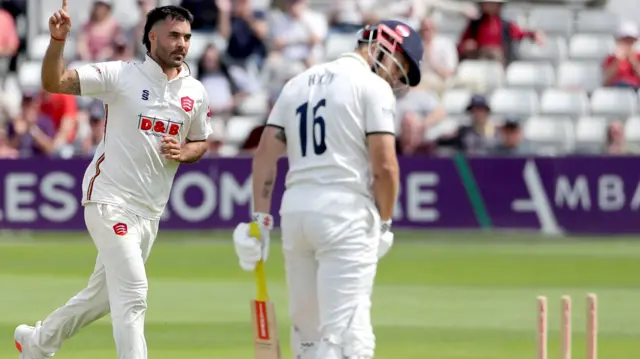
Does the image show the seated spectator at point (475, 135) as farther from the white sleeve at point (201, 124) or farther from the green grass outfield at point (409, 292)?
the white sleeve at point (201, 124)

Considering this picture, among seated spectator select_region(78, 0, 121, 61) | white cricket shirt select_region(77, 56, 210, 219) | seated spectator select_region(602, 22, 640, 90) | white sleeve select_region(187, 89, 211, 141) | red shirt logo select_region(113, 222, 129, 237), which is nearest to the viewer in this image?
red shirt logo select_region(113, 222, 129, 237)

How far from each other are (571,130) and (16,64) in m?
8.21

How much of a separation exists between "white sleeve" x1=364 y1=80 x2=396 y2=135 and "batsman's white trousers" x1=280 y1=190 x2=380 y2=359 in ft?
1.08

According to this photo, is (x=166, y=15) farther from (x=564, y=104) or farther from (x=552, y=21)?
(x=552, y=21)

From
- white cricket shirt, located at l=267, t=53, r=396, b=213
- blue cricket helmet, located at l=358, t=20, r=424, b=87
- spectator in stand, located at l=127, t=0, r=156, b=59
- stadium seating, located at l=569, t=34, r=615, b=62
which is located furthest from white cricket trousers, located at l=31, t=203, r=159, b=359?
stadium seating, located at l=569, t=34, r=615, b=62

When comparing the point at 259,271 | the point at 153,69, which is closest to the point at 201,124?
the point at 153,69

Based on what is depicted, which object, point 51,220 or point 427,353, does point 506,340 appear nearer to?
point 427,353

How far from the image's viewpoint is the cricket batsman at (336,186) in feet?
19.9

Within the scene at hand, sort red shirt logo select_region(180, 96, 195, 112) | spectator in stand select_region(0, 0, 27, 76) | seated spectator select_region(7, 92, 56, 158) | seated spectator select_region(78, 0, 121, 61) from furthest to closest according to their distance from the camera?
1. spectator in stand select_region(0, 0, 27, 76)
2. seated spectator select_region(78, 0, 121, 61)
3. seated spectator select_region(7, 92, 56, 158)
4. red shirt logo select_region(180, 96, 195, 112)

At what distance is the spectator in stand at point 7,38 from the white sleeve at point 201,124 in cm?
1327

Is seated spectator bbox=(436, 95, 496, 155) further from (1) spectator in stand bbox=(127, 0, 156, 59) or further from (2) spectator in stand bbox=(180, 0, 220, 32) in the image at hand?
(1) spectator in stand bbox=(127, 0, 156, 59)

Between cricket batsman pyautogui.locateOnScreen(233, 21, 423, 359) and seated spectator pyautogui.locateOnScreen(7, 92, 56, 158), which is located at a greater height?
seated spectator pyautogui.locateOnScreen(7, 92, 56, 158)

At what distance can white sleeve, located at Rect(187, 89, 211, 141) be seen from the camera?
7453 millimetres

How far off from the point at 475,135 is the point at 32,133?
5.72 metres
